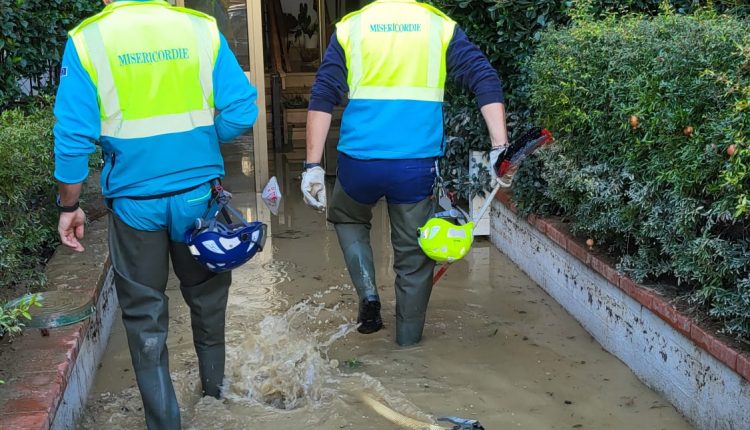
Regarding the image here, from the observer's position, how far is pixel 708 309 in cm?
334

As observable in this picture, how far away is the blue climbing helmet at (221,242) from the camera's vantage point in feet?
10.2

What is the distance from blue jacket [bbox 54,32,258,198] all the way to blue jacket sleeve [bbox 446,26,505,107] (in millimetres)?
1168

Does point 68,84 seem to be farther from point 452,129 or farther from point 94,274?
point 452,129

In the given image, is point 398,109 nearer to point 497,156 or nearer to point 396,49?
point 396,49

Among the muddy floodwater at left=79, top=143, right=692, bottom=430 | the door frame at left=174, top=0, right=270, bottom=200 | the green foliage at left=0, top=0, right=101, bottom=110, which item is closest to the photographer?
the muddy floodwater at left=79, top=143, right=692, bottom=430

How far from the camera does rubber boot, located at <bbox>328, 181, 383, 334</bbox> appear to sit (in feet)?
14.2

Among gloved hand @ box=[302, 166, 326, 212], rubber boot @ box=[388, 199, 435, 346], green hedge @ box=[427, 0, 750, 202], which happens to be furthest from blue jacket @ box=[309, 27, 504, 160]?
green hedge @ box=[427, 0, 750, 202]

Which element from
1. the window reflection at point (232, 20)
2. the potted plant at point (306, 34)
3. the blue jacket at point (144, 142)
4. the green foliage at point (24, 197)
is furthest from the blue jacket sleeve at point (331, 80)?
the potted plant at point (306, 34)

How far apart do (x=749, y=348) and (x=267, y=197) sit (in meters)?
1.98

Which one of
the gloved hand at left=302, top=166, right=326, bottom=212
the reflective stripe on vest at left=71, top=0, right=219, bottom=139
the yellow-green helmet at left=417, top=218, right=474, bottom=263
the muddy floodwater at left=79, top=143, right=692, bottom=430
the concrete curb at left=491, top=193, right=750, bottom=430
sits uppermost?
the reflective stripe on vest at left=71, top=0, right=219, bottom=139

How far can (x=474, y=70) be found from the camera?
400 centimetres

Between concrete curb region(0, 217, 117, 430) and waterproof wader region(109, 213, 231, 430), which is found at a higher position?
waterproof wader region(109, 213, 231, 430)

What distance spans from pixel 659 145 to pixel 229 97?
1.87 m

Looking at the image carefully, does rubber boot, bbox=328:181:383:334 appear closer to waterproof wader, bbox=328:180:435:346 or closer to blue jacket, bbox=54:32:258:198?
waterproof wader, bbox=328:180:435:346
